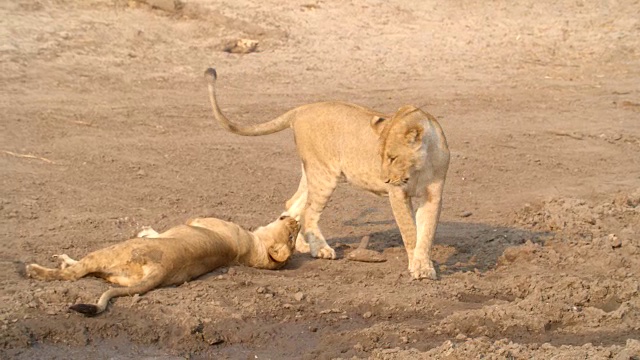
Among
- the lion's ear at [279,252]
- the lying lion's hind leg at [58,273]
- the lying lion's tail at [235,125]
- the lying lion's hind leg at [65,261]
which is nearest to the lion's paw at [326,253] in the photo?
the lion's ear at [279,252]

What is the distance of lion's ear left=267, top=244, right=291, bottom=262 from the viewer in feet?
25.7

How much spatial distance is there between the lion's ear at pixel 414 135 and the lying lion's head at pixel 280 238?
3.73 feet

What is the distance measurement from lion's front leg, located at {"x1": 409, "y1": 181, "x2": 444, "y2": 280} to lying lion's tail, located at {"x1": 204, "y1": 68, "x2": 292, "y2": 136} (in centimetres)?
136

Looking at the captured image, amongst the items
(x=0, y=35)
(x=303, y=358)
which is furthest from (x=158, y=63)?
(x=303, y=358)

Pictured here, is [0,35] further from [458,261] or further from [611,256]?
[611,256]

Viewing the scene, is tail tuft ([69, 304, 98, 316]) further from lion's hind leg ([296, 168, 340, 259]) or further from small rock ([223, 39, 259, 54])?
small rock ([223, 39, 259, 54])

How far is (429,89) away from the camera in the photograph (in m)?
13.1

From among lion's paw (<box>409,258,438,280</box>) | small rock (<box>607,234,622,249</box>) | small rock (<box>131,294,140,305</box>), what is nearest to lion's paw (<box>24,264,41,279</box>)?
small rock (<box>131,294,140,305</box>)

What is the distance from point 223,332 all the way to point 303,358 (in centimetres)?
50

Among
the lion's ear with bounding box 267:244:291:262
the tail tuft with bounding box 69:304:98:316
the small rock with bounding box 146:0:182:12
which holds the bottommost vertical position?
the lion's ear with bounding box 267:244:291:262

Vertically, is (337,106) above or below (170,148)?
above

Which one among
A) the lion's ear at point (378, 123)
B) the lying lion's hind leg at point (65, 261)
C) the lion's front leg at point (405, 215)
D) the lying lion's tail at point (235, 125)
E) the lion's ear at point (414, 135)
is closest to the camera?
the lying lion's hind leg at point (65, 261)

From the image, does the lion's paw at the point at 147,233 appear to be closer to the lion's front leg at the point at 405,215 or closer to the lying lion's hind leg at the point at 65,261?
the lying lion's hind leg at the point at 65,261

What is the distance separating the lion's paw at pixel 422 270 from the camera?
7586mm
